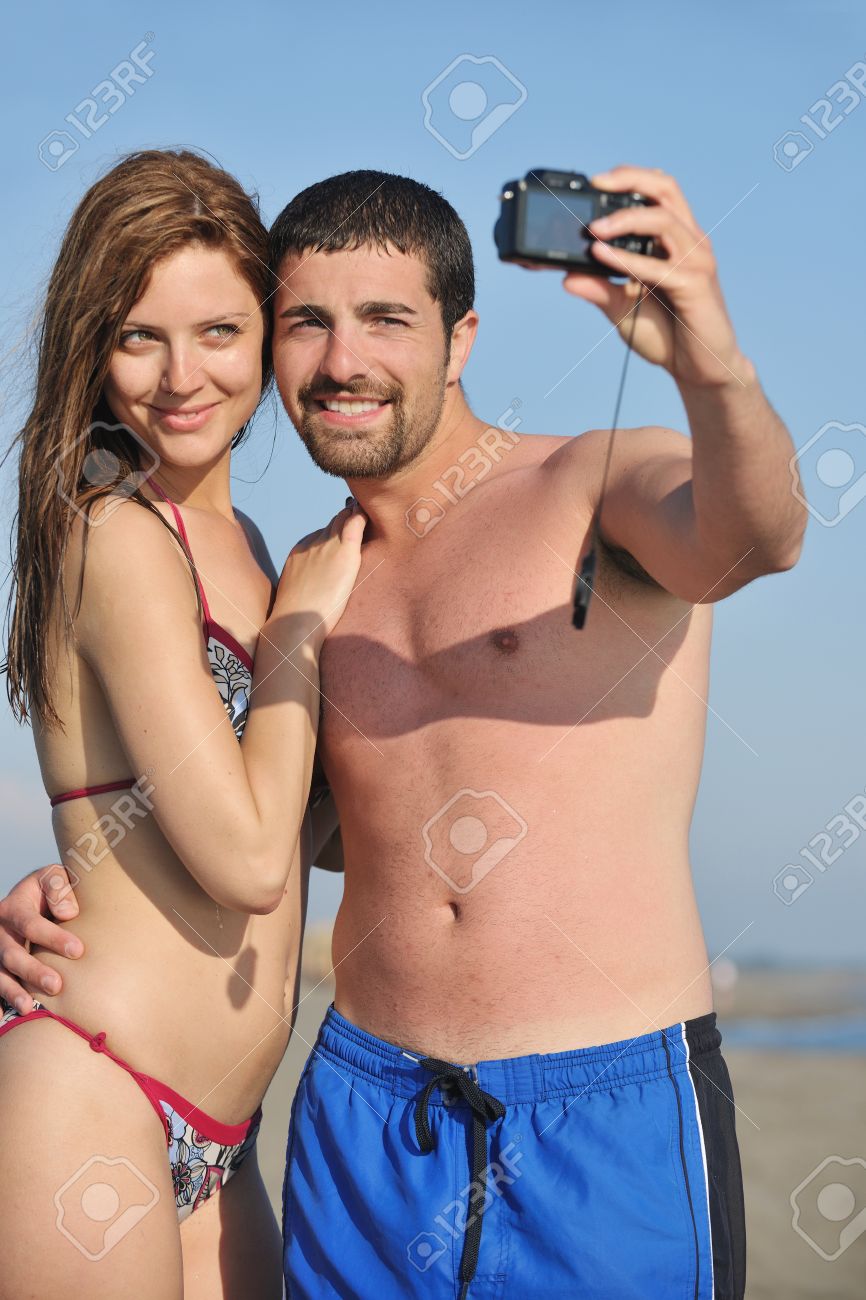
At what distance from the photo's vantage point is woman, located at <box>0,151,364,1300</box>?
8.04ft

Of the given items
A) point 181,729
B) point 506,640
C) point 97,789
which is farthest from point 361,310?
point 97,789

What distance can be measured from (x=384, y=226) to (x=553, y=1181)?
226 centimetres

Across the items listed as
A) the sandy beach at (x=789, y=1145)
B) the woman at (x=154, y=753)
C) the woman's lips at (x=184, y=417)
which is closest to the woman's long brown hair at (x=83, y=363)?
the woman at (x=154, y=753)

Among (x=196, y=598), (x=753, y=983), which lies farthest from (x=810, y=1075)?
(x=196, y=598)

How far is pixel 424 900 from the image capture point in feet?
9.11

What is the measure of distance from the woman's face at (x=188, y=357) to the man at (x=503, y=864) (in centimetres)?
17

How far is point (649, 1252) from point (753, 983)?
12609mm

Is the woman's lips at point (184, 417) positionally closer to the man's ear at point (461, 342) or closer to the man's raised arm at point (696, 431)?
the man's ear at point (461, 342)

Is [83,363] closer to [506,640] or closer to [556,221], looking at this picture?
[506,640]

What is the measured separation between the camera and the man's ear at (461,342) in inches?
131

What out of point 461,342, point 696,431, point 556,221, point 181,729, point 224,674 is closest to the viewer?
point 556,221

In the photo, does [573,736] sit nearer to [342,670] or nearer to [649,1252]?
[342,670]

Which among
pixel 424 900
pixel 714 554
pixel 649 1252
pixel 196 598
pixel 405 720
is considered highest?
pixel 196 598

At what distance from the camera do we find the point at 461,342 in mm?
3371
